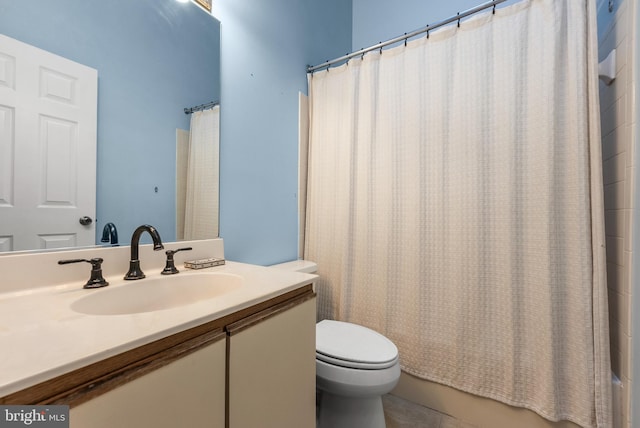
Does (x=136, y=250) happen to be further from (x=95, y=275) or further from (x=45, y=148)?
(x=45, y=148)

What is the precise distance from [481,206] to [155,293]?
54.5 inches

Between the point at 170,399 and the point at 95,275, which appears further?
the point at 95,275

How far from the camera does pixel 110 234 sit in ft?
3.15

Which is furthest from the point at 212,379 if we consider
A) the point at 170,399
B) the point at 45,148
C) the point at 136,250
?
the point at 45,148

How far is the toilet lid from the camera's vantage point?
1.09 m

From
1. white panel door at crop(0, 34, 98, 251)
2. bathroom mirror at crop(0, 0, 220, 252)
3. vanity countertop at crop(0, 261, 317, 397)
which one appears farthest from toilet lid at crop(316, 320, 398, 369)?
white panel door at crop(0, 34, 98, 251)

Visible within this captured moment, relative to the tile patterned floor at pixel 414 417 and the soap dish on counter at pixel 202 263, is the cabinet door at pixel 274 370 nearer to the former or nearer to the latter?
the soap dish on counter at pixel 202 263

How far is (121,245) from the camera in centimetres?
98

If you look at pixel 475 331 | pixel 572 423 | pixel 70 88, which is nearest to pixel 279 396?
pixel 475 331

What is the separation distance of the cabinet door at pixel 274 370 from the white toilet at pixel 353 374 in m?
0.17

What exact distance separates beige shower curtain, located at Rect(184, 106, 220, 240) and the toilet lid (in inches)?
27.0

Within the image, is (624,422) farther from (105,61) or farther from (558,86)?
(105,61)

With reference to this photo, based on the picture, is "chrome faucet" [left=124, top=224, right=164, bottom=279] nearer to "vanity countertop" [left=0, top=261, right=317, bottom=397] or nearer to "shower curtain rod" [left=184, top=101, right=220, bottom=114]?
"vanity countertop" [left=0, top=261, right=317, bottom=397]

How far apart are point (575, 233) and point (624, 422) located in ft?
2.36
